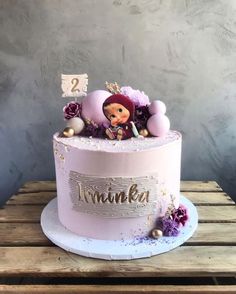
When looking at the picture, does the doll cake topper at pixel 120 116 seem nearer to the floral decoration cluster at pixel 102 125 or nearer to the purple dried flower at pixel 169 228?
the floral decoration cluster at pixel 102 125

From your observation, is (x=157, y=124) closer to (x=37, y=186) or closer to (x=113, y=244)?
(x=113, y=244)

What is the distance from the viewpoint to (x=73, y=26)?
4.53ft

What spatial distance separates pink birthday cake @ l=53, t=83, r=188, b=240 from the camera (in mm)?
895

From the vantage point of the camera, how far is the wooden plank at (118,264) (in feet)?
2.71

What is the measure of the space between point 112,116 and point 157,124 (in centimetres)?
12

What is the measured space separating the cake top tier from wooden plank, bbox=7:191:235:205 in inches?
12.9

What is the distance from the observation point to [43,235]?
0.99 m

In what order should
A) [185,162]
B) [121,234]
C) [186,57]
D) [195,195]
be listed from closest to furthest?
1. [121,234]
2. [195,195]
3. [186,57]
4. [185,162]

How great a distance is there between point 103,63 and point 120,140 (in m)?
0.55

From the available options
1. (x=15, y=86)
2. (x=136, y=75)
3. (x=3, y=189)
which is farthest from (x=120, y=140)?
(x=3, y=189)

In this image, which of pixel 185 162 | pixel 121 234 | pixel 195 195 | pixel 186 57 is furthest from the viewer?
pixel 185 162

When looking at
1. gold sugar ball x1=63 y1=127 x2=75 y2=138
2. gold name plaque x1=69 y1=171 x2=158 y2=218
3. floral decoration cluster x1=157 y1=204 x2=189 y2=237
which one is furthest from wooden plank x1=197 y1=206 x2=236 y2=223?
gold sugar ball x1=63 y1=127 x2=75 y2=138

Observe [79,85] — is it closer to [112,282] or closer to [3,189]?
[112,282]

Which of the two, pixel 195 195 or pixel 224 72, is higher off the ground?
pixel 224 72
